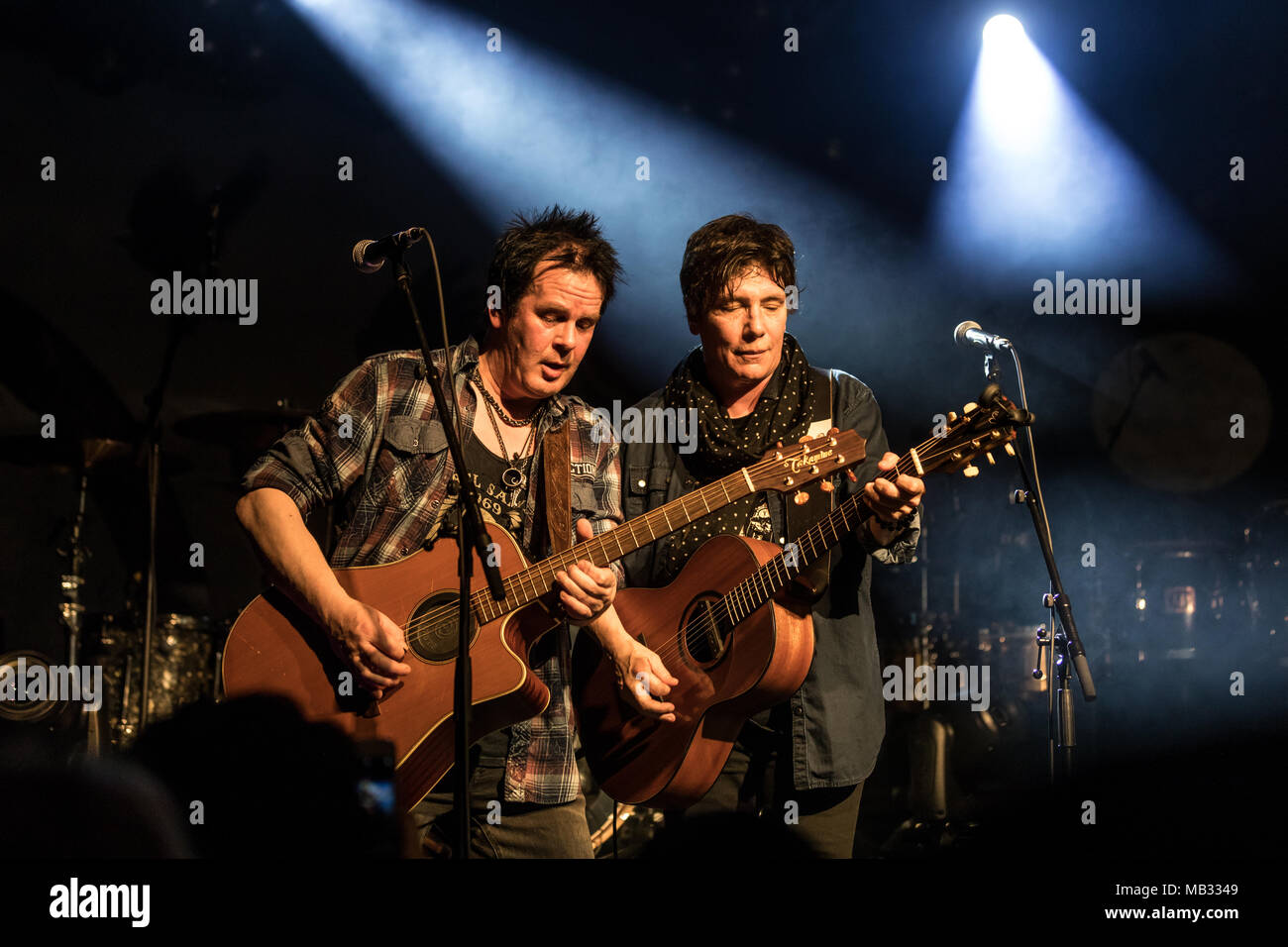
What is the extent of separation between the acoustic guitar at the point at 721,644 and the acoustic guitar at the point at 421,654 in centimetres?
41

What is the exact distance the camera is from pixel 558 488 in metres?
3.23

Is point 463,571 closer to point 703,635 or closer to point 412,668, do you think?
point 412,668

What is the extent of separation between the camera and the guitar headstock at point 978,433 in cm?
311

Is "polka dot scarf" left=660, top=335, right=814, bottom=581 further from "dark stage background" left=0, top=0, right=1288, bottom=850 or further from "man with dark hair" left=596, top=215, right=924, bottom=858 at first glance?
"dark stage background" left=0, top=0, right=1288, bottom=850

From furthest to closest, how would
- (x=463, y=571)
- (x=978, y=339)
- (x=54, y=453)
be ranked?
(x=54, y=453) → (x=978, y=339) → (x=463, y=571)

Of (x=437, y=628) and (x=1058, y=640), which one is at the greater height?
(x=437, y=628)

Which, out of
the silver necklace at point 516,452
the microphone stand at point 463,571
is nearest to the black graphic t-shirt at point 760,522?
the silver necklace at point 516,452

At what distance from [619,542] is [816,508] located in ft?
2.10
